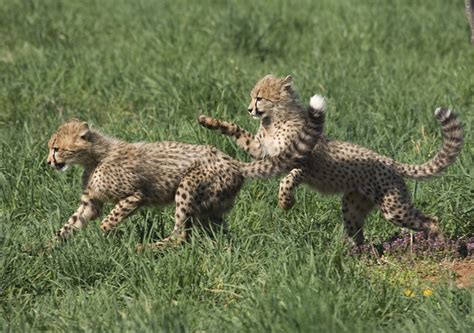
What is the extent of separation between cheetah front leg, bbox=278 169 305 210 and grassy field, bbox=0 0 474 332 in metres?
0.13

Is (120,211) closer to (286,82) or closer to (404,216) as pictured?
(286,82)

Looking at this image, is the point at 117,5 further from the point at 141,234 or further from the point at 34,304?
the point at 34,304

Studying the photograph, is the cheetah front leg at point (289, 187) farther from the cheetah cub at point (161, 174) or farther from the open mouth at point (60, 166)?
the open mouth at point (60, 166)

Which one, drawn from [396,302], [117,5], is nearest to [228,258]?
[396,302]

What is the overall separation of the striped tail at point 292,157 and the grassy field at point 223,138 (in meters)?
0.32

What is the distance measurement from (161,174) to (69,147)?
56 centimetres

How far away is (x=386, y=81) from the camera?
890 centimetres

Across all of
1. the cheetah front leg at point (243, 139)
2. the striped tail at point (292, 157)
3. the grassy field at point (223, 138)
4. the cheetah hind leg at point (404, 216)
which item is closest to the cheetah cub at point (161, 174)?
the striped tail at point (292, 157)

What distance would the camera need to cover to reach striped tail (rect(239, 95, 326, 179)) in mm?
Result: 5723

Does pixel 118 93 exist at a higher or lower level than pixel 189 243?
lower

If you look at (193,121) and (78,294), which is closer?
(78,294)

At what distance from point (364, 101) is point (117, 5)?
479 cm

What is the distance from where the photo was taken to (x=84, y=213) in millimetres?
5980

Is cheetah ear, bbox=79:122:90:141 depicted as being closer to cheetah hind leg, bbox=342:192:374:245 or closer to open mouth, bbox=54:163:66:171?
open mouth, bbox=54:163:66:171
